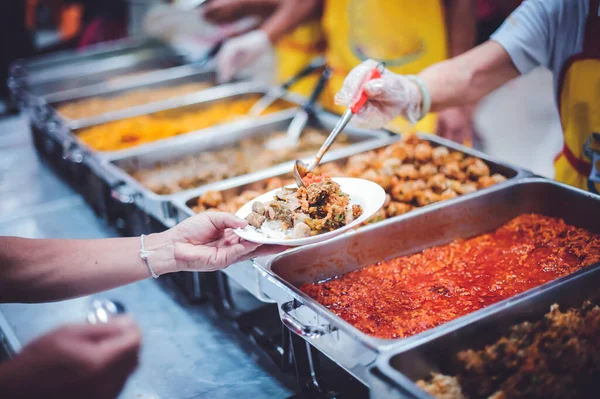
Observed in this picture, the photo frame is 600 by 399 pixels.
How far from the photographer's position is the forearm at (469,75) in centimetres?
231

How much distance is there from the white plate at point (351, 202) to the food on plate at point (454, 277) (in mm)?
235

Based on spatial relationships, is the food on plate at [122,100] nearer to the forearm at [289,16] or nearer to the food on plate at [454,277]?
the forearm at [289,16]

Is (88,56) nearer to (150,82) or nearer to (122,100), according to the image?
(150,82)

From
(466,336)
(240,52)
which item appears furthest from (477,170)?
(240,52)

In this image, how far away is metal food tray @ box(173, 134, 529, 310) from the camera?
1.77 meters

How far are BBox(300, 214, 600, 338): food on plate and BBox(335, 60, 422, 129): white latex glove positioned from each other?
599 millimetres

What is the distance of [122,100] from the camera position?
14.1 ft

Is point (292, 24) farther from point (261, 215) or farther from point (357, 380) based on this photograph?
point (357, 380)

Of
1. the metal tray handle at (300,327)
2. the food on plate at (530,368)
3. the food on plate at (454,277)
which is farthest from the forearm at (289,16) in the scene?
the food on plate at (530,368)

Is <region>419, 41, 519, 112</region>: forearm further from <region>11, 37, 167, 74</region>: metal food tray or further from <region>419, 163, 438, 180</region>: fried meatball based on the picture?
<region>11, 37, 167, 74</region>: metal food tray

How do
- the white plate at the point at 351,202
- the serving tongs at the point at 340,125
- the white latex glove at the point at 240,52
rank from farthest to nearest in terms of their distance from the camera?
the white latex glove at the point at 240,52 < the serving tongs at the point at 340,125 < the white plate at the point at 351,202

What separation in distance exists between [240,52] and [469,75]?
2007mm

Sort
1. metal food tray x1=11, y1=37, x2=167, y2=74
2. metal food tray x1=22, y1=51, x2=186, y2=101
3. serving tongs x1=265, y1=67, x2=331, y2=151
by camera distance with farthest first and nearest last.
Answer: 1. metal food tray x1=11, y1=37, x2=167, y2=74
2. metal food tray x1=22, y1=51, x2=186, y2=101
3. serving tongs x1=265, y1=67, x2=331, y2=151

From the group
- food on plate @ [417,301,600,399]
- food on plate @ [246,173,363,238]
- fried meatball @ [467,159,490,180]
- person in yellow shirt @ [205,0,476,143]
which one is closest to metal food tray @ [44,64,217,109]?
person in yellow shirt @ [205,0,476,143]
